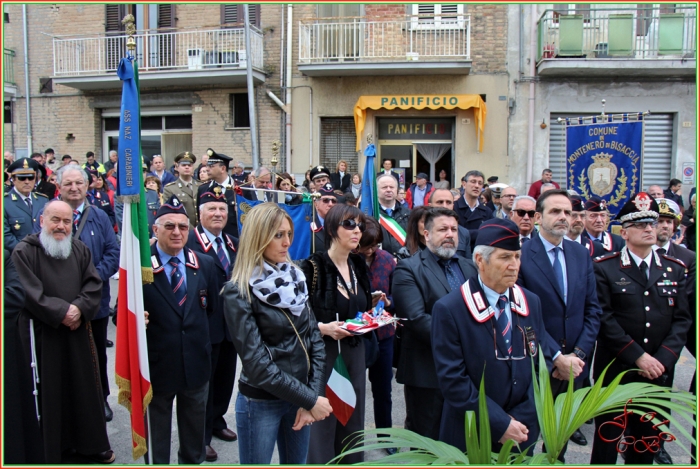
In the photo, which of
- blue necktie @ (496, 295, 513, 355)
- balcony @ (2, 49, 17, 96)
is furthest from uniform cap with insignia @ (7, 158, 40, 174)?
balcony @ (2, 49, 17, 96)

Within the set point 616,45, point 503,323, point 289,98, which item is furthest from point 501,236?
point 616,45

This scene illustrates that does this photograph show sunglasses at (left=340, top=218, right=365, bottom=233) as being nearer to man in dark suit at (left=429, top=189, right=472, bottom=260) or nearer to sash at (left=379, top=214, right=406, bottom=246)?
man in dark suit at (left=429, top=189, right=472, bottom=260)

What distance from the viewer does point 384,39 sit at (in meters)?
15.1

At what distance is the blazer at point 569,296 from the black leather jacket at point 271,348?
1.79 metres

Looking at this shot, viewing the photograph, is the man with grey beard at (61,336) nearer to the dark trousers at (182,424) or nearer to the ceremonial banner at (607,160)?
the dark trousers at (182,424)

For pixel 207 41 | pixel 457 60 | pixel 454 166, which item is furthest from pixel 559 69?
pixel 207 41

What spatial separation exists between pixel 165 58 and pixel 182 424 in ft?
48.3

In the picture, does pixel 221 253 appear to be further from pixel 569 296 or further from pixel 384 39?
pixel 384 39

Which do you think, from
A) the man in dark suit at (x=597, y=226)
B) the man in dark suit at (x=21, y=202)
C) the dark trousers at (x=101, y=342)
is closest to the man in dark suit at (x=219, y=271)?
the dark trousers at (x=101, y=342)

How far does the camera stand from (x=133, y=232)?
11.6 feet

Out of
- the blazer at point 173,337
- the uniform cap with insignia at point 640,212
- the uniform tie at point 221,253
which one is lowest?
the blazer at point 173,337

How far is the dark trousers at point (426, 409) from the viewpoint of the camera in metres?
3.91

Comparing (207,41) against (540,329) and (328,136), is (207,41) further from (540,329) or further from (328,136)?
(540,329)

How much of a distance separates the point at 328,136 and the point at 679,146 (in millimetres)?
9759
